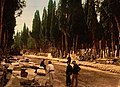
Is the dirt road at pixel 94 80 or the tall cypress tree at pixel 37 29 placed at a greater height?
the tall cypress tree at pixel 37 29

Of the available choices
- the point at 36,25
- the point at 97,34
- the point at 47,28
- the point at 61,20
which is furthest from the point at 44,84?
the point at 36,25

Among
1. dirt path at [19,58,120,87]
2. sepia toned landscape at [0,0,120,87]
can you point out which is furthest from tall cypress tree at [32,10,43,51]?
dirt path at [19,58,120,87]

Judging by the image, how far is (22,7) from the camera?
3947cm

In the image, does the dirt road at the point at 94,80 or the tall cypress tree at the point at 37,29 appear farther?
the tall cypress tree at the point at 37,29

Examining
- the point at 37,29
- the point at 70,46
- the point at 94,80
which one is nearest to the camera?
the point at 94,80

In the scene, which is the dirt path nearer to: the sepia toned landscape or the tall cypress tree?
the sepia toned landscape

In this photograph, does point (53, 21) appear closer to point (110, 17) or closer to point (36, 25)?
point (36, 25)

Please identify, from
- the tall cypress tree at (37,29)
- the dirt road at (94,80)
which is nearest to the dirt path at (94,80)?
the dirt road at (94,80)

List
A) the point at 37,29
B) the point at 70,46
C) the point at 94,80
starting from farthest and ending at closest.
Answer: the point at 37,29 < the point at 70,46 < the point at 94,80

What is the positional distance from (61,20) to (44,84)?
53.1 meters

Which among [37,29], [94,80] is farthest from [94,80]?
[37,29]

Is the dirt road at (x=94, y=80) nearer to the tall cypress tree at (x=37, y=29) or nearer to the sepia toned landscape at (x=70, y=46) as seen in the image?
the sepia toned landscape at (x=70, y=46)

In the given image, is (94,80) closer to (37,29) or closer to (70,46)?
(70,46)

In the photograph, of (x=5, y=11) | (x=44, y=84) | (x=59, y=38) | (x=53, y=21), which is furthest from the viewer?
(x=53, y=21)
